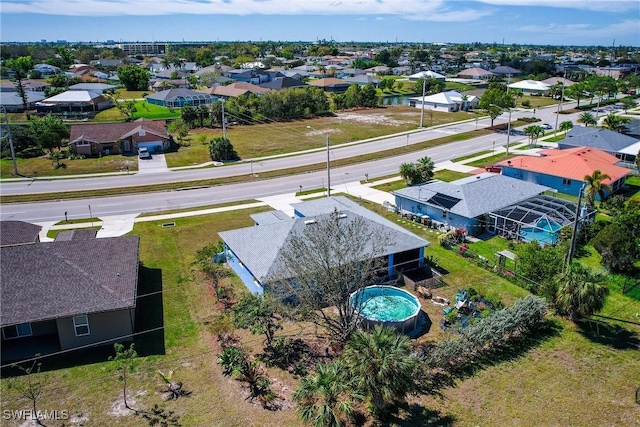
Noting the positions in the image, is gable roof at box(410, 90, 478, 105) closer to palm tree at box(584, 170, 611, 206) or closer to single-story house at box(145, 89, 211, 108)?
single-story house at box(145, 89, 211, 108)

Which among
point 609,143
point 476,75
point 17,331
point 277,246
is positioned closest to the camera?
point 17,331

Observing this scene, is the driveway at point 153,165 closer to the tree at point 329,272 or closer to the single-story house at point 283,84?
the tree at point 329,272

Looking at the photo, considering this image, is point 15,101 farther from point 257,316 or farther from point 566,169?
point 566,169

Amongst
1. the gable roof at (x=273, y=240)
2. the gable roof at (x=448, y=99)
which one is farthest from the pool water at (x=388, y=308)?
the gable roof at (x=448, y=99)

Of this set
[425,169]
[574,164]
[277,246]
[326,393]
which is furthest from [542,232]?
[326,393]

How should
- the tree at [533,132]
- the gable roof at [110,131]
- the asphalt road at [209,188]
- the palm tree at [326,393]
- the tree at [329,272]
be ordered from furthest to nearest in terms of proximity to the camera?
the tree at [533,132]
the gable roof at [110,131]
the asphalt road at [209,188]
the tree at [329,272]
the palm tree at [326,393]

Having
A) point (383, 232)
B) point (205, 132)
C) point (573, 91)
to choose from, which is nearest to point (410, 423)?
point (383, 232)

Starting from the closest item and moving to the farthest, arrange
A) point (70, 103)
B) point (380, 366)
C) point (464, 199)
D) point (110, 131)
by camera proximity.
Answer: point (380, 366), point (464, 199), point (110, 131), point (70, 103)
